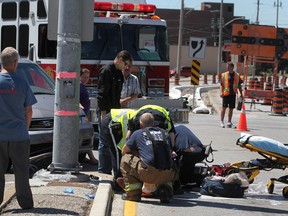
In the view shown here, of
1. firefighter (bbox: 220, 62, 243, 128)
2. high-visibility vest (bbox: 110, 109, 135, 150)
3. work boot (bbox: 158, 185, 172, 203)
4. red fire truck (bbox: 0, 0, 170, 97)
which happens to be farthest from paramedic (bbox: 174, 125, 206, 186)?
firefighter (bbox: 220, 62, 243, 128)

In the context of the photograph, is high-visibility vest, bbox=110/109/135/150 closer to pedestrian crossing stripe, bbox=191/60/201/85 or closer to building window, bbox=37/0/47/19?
building window, bbox=37/0/47/19

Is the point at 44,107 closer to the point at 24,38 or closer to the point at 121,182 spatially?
the point at 121,182

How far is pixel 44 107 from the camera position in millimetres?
10203

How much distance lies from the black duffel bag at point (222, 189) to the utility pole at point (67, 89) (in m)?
1.87

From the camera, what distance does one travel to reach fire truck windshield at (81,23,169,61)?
14.4 m

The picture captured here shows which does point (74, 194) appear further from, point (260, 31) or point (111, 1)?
point (260, 31)

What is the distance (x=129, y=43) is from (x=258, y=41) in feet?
67.3

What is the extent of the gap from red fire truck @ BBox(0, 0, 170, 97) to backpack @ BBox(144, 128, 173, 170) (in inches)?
248

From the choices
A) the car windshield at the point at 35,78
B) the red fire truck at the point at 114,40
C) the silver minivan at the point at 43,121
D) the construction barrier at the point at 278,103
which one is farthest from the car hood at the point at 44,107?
the construction barrier at the point at 278,103

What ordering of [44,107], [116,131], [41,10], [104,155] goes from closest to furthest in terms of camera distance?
1. [116,131]
2. [104,155]
3. [44,107]
4. [41,10]

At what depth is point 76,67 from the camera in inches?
345

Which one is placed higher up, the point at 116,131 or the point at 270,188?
the point at 116,131

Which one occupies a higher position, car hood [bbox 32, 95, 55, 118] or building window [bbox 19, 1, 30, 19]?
building window [bbox 19, 1, 30, 19]

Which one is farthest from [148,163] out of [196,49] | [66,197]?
[196,49]
